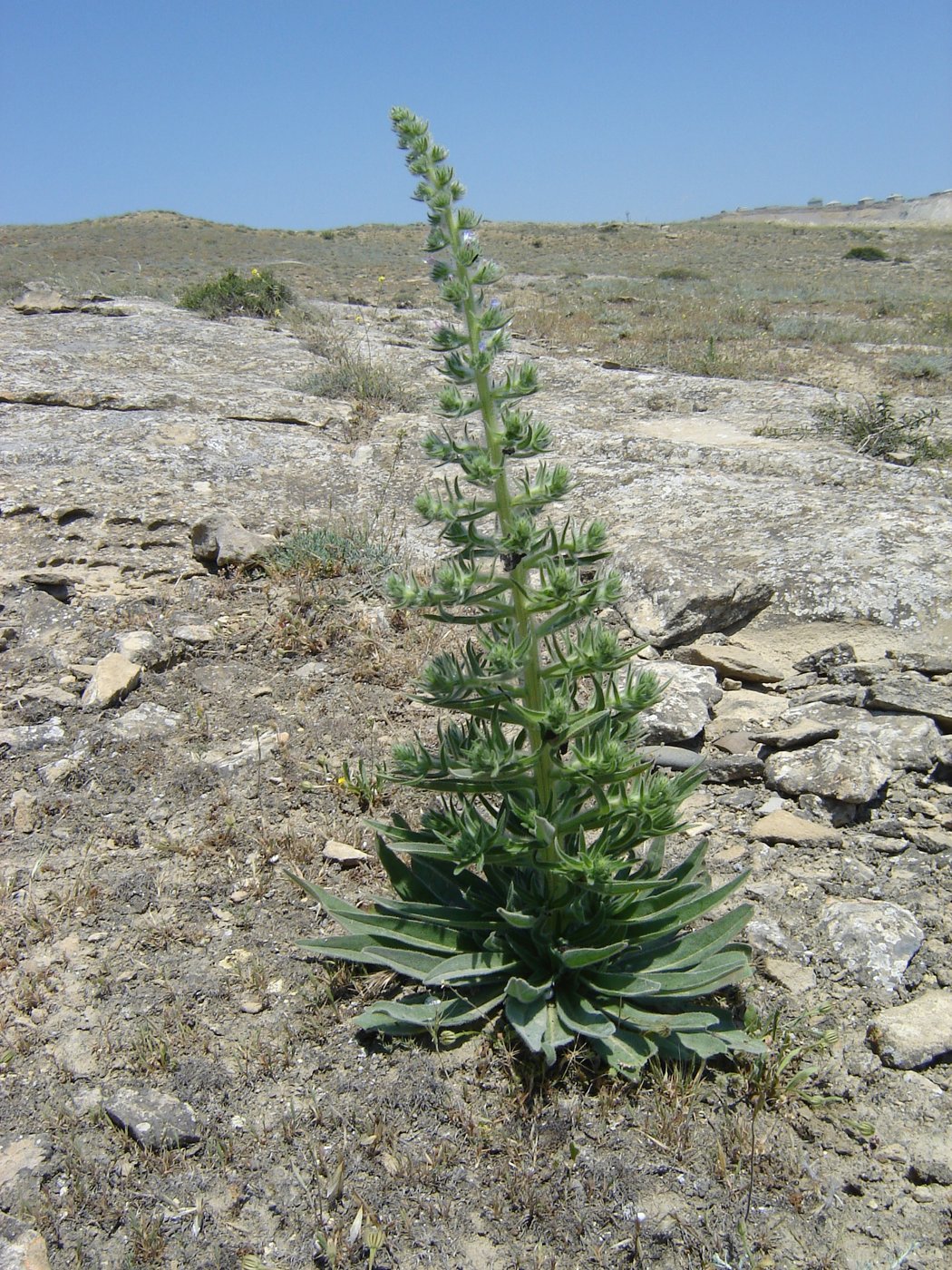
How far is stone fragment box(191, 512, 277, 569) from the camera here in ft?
17.4

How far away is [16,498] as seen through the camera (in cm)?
574

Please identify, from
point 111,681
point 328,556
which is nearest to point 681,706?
point 328,556

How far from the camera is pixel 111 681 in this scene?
169 inches

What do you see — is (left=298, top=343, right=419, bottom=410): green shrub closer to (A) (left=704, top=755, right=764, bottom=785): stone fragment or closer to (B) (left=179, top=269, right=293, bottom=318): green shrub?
(B) (left=179, top=269, right=293, bottom=318): green shrub

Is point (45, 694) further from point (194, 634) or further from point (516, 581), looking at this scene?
point (516, 581)

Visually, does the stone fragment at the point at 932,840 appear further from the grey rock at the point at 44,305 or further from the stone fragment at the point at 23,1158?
the grey rock at the point at 44,305

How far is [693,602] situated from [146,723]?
2.71 metres

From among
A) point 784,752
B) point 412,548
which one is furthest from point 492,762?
point 412,548

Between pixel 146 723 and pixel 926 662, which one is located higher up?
pixel 926 662

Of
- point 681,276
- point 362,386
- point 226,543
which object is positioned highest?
point 681,276

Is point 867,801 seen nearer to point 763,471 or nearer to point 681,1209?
point 681,1209

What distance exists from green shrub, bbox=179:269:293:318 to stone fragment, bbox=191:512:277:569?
722cm

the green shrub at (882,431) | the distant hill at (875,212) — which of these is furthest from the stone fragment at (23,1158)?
the distant hill at (875,212)

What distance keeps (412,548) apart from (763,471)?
261 centimetres
